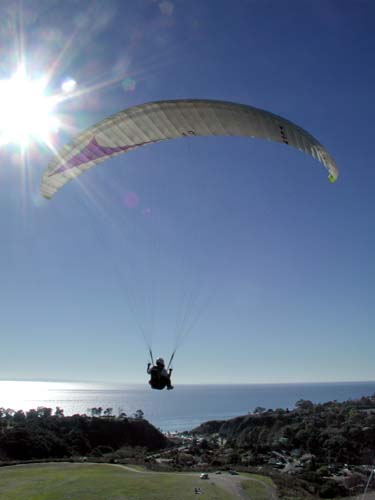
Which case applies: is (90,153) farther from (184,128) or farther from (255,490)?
(255,490)

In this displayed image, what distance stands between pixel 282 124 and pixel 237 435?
9247cm

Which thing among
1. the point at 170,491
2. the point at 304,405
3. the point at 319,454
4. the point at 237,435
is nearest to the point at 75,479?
the point at 170,491

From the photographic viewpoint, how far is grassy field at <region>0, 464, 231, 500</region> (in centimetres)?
2081

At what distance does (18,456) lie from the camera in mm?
50875

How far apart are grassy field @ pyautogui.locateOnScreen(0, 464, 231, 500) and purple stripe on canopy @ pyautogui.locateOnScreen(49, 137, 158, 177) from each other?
16618 millimetres

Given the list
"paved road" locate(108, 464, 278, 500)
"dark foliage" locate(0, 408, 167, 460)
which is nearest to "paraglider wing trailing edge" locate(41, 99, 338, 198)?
"paved road" locate(108, 464, 278, 500)

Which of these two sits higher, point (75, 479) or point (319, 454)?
point (75, 479)

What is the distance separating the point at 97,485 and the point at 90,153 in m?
19.3

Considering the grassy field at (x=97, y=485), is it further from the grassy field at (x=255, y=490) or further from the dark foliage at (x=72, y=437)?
the dark foliage at (x=72, y=437)

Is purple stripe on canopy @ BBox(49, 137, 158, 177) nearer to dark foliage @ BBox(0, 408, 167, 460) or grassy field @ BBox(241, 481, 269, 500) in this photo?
grassy field @ BBox(241, 481, 269, 500)

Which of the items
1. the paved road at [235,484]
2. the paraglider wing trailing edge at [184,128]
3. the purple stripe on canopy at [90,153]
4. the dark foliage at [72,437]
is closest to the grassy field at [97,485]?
the paved road at [235,484]

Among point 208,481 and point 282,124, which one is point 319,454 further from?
point 282,124

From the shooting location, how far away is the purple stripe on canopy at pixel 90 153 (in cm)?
1159

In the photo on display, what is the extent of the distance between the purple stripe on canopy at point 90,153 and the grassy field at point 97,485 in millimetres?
16618
